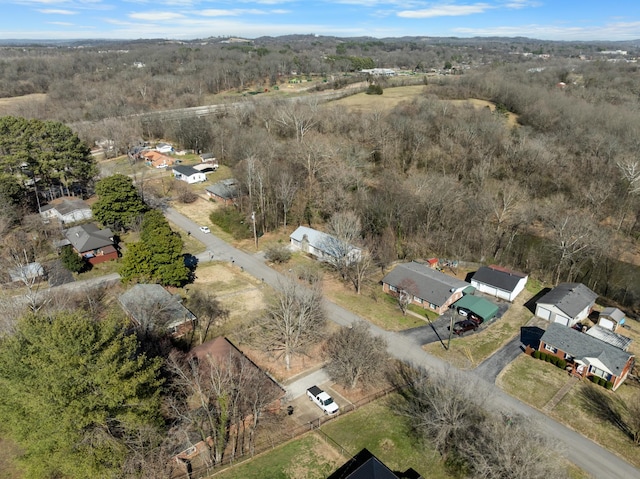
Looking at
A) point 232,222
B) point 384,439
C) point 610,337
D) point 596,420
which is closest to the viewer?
point 384,439

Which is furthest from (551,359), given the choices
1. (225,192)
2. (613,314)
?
(225,192)

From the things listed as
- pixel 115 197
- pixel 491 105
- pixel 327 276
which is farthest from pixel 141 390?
pixel 491 105

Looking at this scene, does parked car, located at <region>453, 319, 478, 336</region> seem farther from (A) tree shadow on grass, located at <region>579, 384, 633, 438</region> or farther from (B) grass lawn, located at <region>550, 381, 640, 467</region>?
(A) tree shadow on grass, located at <region>579, 384, 633, 438</region>

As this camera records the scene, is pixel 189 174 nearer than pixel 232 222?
No

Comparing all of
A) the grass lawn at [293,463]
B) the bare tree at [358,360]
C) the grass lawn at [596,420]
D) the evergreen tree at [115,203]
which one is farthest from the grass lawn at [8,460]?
the grass lawn at [596,420]

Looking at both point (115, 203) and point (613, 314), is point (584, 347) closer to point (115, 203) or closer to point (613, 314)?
point (613, 314)

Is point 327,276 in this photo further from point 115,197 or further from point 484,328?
point 115,197
